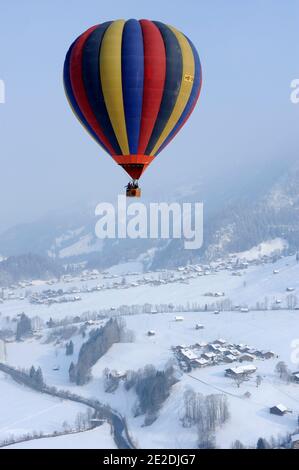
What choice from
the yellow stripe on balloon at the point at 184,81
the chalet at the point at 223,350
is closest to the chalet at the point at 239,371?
the chalet at the point at 223,350

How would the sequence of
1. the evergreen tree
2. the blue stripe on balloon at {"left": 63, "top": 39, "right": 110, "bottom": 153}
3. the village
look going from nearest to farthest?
1. the blue stripe on balloon at {"left": 63, "top": 39, "right": 110, "bottom": 153}
2. the village
3. the evergreen tree

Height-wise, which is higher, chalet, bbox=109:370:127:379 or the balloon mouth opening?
the balloon mouth opening

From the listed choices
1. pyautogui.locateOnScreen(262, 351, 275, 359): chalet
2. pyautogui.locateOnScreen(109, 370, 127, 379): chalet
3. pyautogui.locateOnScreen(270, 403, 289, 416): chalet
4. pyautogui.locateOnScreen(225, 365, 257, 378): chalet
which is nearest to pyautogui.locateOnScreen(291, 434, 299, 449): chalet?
pyautogui.locateOnScreen(270, 403, 289, 416): chalet

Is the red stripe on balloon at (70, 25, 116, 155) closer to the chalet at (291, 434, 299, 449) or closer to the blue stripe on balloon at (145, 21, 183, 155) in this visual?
the blue stripe on balloon at (145, 21, 183, 155)

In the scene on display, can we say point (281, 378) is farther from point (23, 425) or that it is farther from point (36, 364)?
point (36, 364)

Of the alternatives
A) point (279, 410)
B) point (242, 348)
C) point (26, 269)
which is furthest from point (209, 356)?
point (26, 269)

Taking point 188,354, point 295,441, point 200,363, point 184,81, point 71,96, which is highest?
point 184,81

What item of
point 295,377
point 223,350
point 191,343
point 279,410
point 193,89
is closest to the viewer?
point 193,89

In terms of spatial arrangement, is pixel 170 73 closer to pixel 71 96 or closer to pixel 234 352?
pixel 71 96
